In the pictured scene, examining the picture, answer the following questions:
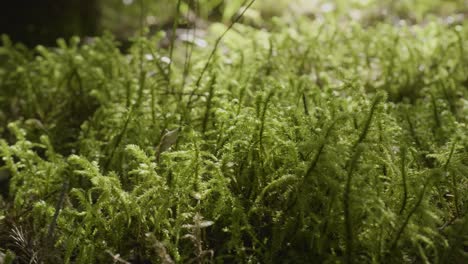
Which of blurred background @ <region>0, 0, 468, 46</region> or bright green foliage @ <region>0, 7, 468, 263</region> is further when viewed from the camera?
blurred background @ <region>0, 0, 468, 46</region>

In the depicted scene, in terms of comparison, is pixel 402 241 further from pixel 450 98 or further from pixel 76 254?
pixel 450 98

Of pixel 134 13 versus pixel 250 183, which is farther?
pixel 134 13

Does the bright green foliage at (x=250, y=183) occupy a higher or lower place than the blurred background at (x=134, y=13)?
lower

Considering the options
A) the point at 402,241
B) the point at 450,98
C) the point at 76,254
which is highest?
the point at 450,98

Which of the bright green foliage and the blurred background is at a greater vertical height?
the blurred background

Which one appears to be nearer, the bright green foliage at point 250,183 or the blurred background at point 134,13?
the bright green foliage at point 250,183

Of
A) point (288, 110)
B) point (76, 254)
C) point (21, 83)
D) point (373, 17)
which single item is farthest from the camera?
point (373, 17)

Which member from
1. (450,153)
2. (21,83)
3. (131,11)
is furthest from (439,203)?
(131,11)

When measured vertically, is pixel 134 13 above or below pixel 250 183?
above
